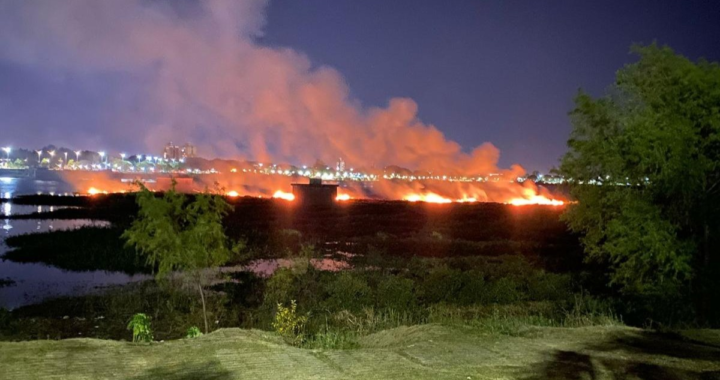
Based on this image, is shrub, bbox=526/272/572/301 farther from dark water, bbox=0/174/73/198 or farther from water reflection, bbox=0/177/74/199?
dark water, bbox=0/174/73/198

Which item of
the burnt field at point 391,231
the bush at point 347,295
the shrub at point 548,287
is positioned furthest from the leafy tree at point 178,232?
the burnt field at point 391,231

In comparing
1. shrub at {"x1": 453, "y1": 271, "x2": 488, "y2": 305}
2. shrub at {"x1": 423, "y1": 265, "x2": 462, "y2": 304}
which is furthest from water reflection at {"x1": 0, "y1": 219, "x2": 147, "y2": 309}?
shrub at {"x1": 453, "y1": 271, "x2": 488, "y2": 305}

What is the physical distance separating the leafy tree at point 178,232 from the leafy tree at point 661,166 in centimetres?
963

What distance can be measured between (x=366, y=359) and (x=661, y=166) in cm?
959

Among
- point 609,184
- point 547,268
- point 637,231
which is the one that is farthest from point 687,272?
point 547,268

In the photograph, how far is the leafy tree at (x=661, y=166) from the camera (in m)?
13.6

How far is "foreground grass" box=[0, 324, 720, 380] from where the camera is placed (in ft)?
22.0

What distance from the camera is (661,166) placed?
45.2 ft

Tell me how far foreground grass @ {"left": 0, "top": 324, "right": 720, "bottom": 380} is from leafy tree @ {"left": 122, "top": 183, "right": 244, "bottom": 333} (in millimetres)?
6292

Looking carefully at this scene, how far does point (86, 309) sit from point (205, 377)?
15.4 metres

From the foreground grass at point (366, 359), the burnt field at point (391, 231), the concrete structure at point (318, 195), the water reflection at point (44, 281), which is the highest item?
the concrete structure at point (318, 195)

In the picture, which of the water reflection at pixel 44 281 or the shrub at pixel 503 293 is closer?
the shrub at pixel 503 293

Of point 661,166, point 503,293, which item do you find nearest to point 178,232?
point 661,166

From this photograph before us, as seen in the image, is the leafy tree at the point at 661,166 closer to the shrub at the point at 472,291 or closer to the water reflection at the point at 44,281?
the shrub at the point at 472,291
